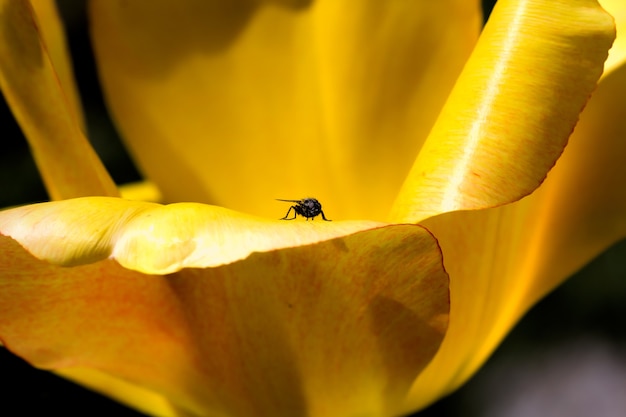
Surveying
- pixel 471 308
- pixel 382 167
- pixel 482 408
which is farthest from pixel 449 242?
pixel 482 408

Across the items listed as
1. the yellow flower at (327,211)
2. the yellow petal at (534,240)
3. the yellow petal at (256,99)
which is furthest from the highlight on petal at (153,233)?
the yellow petal at (256,99)

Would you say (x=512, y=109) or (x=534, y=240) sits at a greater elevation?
(x=512, y=109)

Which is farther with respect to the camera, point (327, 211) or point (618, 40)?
point (327, 211)

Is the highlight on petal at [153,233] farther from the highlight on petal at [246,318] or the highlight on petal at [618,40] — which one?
the highlight on petal at [618,40]

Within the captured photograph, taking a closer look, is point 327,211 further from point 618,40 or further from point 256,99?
point 618,40

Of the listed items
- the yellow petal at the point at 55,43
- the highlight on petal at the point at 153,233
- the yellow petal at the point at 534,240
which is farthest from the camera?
the yellow petal at the point at 55,43

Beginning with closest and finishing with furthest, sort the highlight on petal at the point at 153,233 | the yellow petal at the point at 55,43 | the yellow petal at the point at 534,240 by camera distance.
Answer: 1. the highlight on petal at the point at 153,233
2. the yellow petal at the point at 534,240
3. the yellow petal at the point at 55,43

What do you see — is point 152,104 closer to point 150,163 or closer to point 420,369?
point 150,163

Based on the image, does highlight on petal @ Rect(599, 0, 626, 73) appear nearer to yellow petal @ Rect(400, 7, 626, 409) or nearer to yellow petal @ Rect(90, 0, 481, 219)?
yellow petal @ Rect(400, 7, 626, 409)

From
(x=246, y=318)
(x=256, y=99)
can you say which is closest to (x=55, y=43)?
(x=256, y=99)
